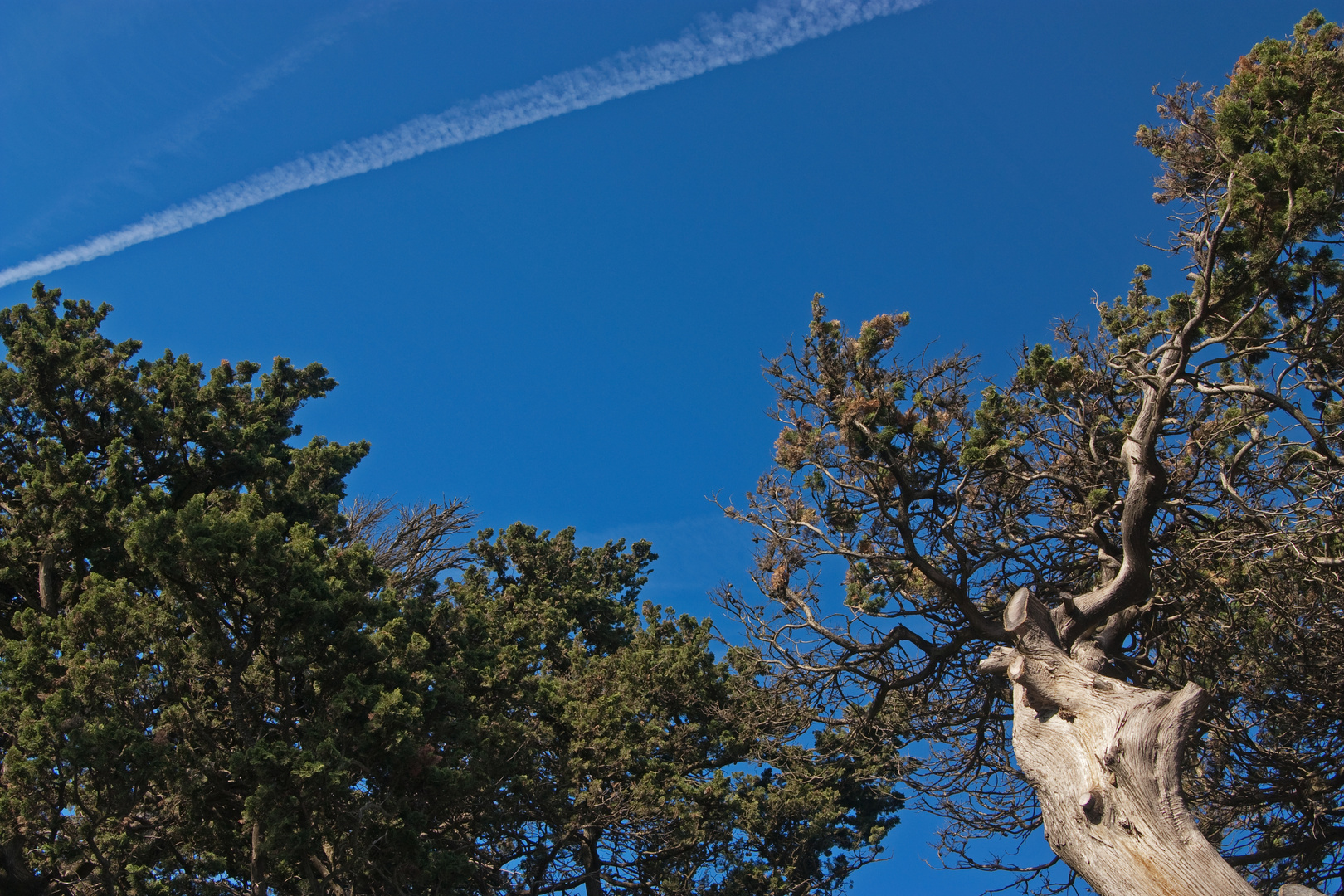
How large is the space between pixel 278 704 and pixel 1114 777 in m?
9.11

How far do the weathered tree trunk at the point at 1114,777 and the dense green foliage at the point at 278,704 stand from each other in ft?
15.2

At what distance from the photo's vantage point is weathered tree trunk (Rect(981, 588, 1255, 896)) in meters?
5.26

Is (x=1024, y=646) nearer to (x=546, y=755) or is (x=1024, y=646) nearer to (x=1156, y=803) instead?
(x=1156, y=803)

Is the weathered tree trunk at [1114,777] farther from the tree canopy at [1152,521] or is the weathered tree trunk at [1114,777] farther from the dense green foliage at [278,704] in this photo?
the dense green foliage at [278,704]

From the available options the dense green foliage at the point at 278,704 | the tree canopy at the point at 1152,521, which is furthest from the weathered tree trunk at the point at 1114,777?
the dense green foliage at the point at 278,704

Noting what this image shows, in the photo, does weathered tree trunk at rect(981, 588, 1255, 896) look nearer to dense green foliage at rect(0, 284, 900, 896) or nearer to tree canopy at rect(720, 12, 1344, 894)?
tree canopy at rect(720, 12, 1344, 894)

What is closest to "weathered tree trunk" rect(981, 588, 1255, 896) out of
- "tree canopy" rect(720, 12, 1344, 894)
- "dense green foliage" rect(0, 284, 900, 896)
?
"tree canopy" rect(720, 12, 1344, 894)

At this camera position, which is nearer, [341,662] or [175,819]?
[175,819]

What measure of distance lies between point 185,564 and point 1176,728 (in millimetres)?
9099

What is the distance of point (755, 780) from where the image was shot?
16547 mm

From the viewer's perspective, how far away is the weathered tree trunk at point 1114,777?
5.26 m

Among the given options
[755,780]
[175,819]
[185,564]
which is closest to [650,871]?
[755,780]

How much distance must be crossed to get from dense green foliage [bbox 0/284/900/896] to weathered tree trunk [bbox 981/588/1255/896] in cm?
465

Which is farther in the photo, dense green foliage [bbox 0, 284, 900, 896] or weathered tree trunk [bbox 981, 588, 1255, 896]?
dense green foliage [bbox 0, 284, 900, 896]
